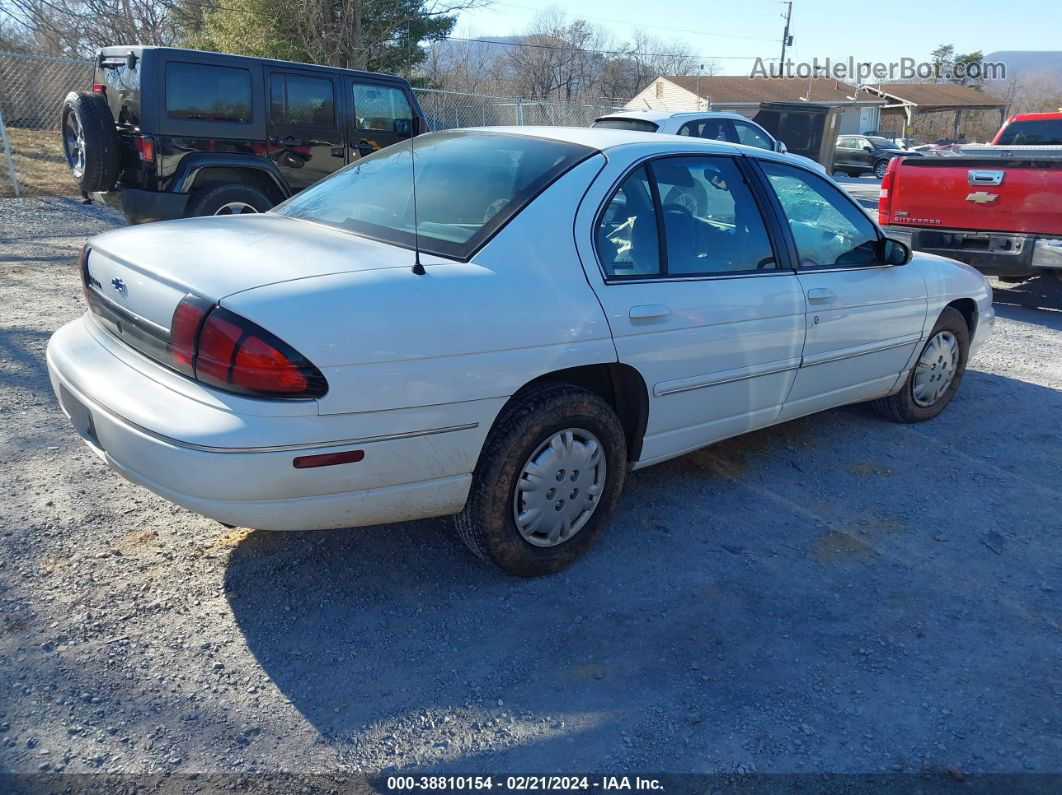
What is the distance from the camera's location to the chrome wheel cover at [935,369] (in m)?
5.03

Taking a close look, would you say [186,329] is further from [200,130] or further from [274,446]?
[200,130]

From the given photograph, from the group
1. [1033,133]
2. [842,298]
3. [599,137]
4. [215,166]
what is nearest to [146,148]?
[215,166]

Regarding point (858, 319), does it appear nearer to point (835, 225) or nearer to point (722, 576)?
point (835, 225)

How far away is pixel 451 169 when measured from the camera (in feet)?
11.5

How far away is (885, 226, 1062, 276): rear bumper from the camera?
760 cm

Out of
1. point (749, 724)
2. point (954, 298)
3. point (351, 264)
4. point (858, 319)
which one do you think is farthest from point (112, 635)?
point (954, 298)

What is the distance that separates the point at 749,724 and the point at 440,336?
1515 mm

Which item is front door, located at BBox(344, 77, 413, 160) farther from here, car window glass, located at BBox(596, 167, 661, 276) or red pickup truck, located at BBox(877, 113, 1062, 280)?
car window glass, located at BBox(596, 167, 661, 276)

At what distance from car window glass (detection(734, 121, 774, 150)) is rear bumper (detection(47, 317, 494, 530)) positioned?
10.2 m

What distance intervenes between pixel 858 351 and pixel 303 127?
6.50 metres

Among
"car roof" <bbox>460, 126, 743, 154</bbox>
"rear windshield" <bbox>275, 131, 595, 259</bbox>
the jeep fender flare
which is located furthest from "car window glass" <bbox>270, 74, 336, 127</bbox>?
"car roof" <bbox>460, 126, 743, 154</bbox>

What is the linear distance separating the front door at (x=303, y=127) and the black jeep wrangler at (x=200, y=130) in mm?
10

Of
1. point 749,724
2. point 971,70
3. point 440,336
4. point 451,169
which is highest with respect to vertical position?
point 971,70

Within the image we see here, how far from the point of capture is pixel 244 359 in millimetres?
2459
